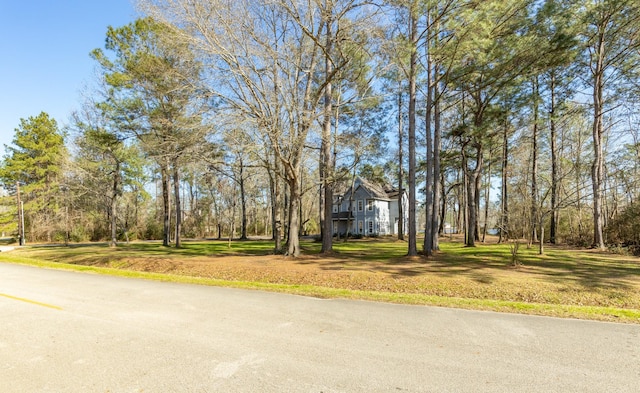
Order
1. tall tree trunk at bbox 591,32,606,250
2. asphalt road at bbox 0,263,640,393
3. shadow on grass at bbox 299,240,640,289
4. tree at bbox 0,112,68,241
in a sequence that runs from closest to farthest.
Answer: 1. asphalt road at bbox 0,263,640,393
2. shadow on grass at bbox 299,240,640,289
3. tall tree trunk at bbox 591,32,606,250
4. tree at bbox 0,112,68,241

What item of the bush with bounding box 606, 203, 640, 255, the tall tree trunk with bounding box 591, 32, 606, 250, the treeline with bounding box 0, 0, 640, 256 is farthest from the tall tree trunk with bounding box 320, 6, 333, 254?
the bush with bounding box 606, 203, 640, 255

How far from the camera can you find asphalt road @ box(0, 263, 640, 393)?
3537 millimetres

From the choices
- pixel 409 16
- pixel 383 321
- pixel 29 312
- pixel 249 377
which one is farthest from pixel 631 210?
pixel 29 312

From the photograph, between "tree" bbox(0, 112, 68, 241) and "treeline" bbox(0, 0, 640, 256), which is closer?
"treeline" bbox(0, 0, 640, 256)

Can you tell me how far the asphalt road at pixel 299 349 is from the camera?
11.6ft

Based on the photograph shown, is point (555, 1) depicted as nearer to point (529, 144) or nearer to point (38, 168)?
point (529, 144)

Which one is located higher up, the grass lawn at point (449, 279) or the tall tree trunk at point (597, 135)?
the tall tree trunk at point (597, 135)

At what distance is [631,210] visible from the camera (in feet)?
55.8

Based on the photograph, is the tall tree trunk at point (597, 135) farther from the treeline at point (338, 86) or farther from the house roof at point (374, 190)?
the house roof at point (374, 190)

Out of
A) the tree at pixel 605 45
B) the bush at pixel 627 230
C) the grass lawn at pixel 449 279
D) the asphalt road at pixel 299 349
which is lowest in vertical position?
the grass lawn at pixel 449 279

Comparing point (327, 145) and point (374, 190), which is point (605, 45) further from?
point (374, 190)

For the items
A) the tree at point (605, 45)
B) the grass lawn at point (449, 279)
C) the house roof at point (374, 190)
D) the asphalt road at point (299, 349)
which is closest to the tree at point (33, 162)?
the grass lawn at point (449, 279)

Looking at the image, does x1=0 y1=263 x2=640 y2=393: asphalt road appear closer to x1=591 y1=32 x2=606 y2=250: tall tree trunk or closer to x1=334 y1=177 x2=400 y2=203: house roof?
x1=591 y1=32 x2=606 y2=250: tall tree trunk

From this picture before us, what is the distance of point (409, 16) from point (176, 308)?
47.4ft
